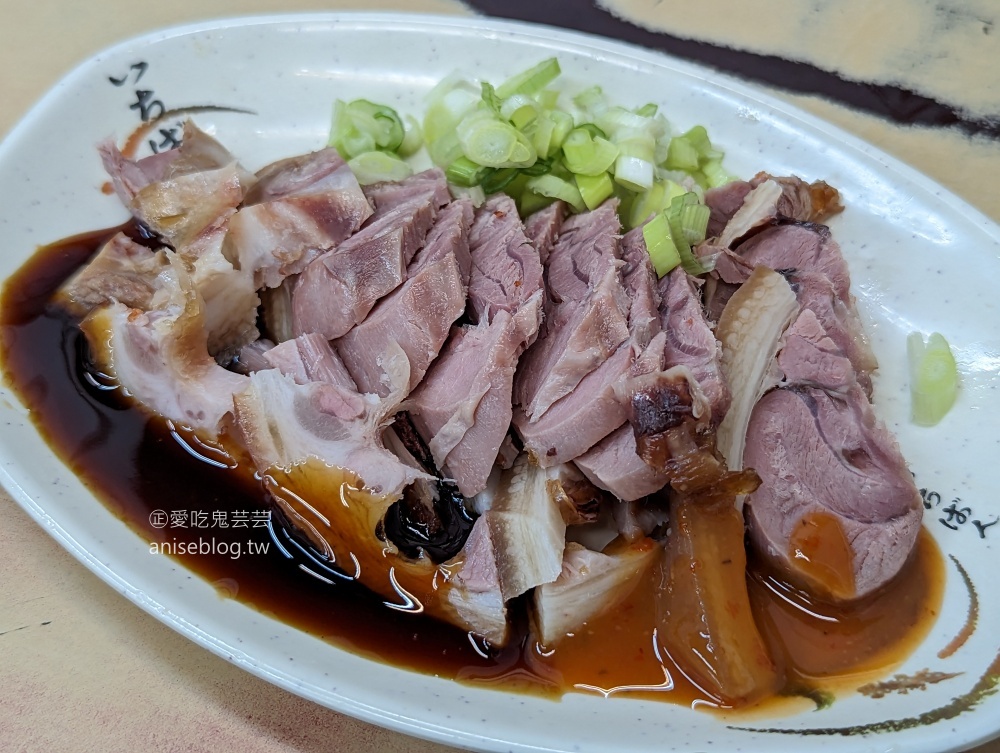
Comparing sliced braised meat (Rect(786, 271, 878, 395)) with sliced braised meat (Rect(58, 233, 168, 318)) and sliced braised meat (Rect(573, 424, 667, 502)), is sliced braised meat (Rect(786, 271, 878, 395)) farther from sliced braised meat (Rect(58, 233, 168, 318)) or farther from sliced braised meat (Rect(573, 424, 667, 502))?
sliced braised meat (Rect(58, 233, 168, 318))

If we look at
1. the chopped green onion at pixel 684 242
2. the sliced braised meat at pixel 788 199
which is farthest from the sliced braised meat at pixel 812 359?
the sliced braised meat at pixel 788 199

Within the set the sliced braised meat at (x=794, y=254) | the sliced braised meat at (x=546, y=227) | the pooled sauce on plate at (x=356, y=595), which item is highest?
the sliced braised meat at (x=794, y=254)

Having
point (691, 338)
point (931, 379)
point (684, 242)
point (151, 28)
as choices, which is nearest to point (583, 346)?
point (691, 338)

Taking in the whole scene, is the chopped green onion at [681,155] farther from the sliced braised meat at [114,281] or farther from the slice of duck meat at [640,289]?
the sliced braised meat at [114,281]

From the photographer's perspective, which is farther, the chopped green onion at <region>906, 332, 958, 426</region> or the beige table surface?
the chopped green onion at <region>906, 332, 958, 426</region>

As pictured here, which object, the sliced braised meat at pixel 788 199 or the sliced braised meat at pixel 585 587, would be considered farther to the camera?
the sliced braised meat at pixel 788 199

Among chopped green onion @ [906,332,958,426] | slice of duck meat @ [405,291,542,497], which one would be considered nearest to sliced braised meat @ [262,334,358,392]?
slice of duck meat @ [405,291,542,497]
